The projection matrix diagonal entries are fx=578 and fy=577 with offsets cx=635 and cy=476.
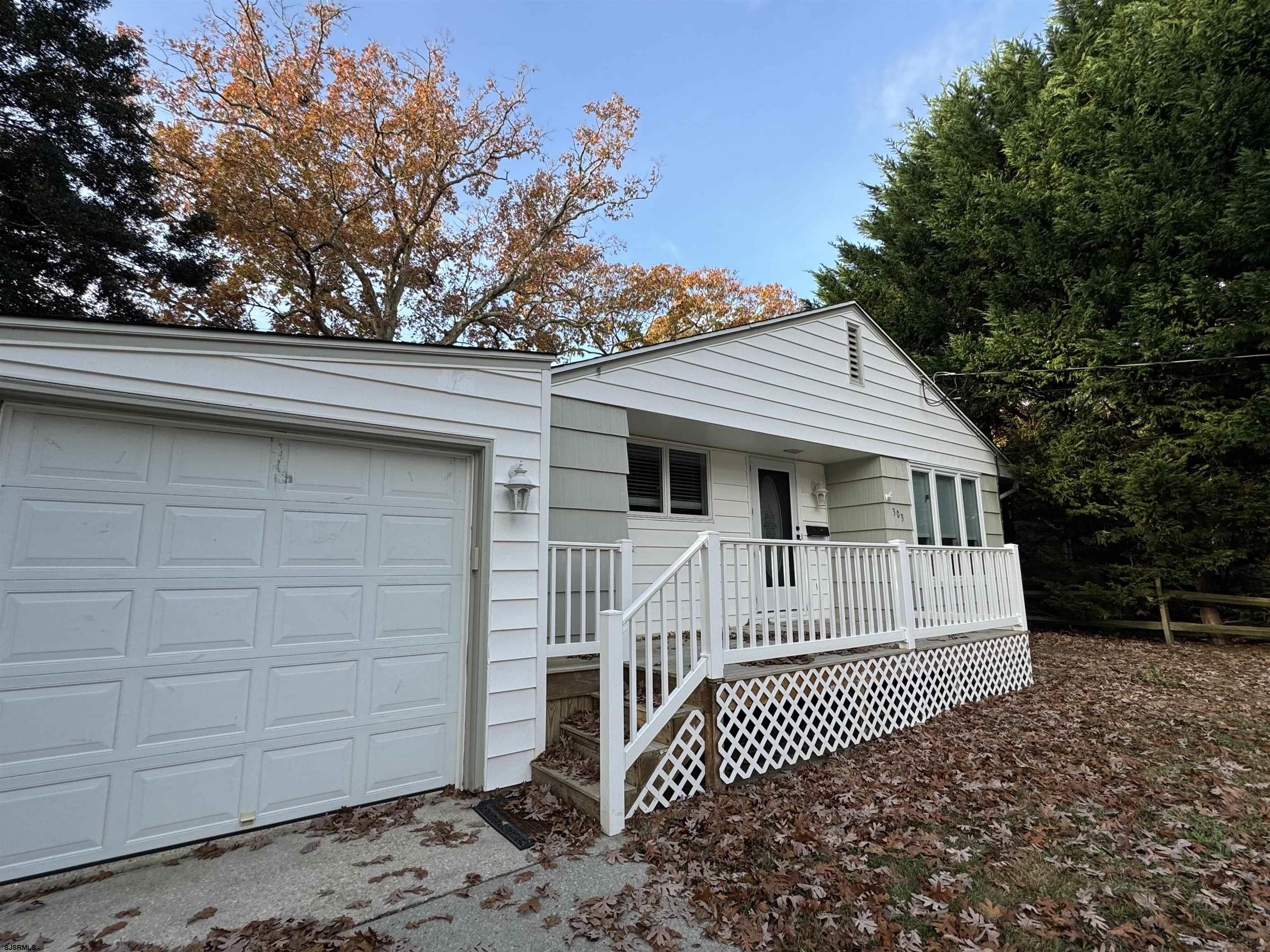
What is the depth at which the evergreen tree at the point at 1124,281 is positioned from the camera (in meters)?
8.54

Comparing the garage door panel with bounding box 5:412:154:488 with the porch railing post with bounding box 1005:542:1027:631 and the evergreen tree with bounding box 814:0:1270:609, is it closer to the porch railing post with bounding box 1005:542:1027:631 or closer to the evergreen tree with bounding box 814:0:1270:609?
the porch railing post with bounding box 1005:542:1027:631

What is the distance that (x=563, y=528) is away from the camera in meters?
4.81

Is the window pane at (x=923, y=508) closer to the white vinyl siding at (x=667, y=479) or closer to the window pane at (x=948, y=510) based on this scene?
the window pane at (x=948, y=510)

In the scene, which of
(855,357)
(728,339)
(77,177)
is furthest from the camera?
(77,177)

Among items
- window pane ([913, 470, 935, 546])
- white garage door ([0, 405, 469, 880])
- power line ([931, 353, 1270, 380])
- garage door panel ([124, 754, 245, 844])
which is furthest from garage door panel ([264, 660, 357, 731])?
power line ([931, 353, 1270, 380])

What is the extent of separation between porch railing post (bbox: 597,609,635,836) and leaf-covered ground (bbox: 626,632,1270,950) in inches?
7.5

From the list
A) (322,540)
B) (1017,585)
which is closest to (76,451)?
(322,540)

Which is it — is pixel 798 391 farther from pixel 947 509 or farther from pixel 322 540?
pixel 322 540

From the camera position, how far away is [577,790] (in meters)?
3.40

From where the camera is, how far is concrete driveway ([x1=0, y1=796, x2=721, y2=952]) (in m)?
2.34

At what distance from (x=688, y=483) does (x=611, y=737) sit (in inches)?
150

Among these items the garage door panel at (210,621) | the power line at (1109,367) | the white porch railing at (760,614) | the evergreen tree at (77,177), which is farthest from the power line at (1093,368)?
the evergreen tree at (77,177)

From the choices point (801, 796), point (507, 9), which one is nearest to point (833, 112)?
point (507, 9)

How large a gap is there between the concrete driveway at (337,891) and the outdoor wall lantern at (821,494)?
579 centimetres
